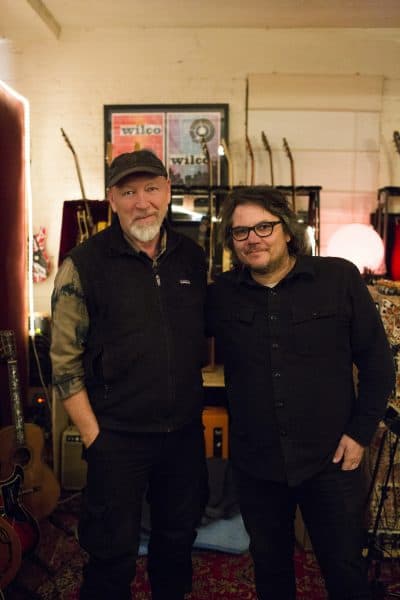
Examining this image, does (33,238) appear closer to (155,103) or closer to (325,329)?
(155,103)

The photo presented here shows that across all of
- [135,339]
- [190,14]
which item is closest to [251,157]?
[190,14]

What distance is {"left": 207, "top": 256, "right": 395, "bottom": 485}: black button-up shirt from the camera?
148 cm

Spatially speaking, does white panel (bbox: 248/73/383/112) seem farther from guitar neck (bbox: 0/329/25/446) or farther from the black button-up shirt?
the black button-up shirt

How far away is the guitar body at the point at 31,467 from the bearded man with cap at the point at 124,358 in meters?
0.85

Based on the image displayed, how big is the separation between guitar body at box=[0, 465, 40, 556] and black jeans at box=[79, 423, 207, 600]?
23.3 inches

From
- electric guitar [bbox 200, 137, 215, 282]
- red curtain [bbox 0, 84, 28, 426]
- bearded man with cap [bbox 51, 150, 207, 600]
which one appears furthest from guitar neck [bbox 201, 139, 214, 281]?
bearded man with cap [bbox 51, 150, 207, 600]

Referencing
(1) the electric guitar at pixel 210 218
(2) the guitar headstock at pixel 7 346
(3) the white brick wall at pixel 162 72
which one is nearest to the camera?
(2) the guitar headstock at pixel 7 346

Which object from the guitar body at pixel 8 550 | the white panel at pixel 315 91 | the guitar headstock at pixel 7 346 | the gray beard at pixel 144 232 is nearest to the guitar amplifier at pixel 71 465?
the guitar headstock at pixel 7 346

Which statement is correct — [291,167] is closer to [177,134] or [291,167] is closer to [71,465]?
[177,134]

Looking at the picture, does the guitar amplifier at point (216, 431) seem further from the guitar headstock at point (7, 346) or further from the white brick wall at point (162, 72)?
the white brick wall at point (162, 72)

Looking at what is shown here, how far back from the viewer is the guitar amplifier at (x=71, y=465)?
9.84 ft

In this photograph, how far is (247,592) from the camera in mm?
2164

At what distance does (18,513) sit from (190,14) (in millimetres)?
3034

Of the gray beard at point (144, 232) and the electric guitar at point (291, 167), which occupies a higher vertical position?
the electric guitar at point (291, 167)
